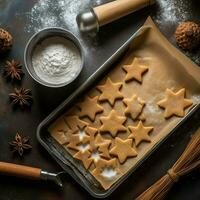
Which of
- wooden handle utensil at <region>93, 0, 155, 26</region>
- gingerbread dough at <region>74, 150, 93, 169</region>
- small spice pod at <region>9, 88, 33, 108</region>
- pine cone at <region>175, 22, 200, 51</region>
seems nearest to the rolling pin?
wooden handle utensil at <region>93, 0, 155, 26</region>

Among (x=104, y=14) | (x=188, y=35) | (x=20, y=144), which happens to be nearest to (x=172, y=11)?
(x=188, y=35)

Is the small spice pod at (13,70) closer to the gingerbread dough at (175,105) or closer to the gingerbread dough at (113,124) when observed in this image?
the gingerbread dough at (113,124)

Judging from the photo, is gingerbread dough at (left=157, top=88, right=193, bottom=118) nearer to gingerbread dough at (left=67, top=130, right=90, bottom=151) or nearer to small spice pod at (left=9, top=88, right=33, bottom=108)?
gingerbread dough at (left=67, top=130, right=90, bottom=151)

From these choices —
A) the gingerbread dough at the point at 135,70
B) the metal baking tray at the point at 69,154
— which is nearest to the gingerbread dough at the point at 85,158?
the metal baking tray at the point at 69,154

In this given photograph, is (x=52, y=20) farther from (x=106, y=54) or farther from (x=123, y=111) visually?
(x=123, y=111)

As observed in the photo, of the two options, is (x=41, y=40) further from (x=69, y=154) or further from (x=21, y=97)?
(x=69, y=154)

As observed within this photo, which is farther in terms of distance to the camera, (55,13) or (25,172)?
(55,13)
